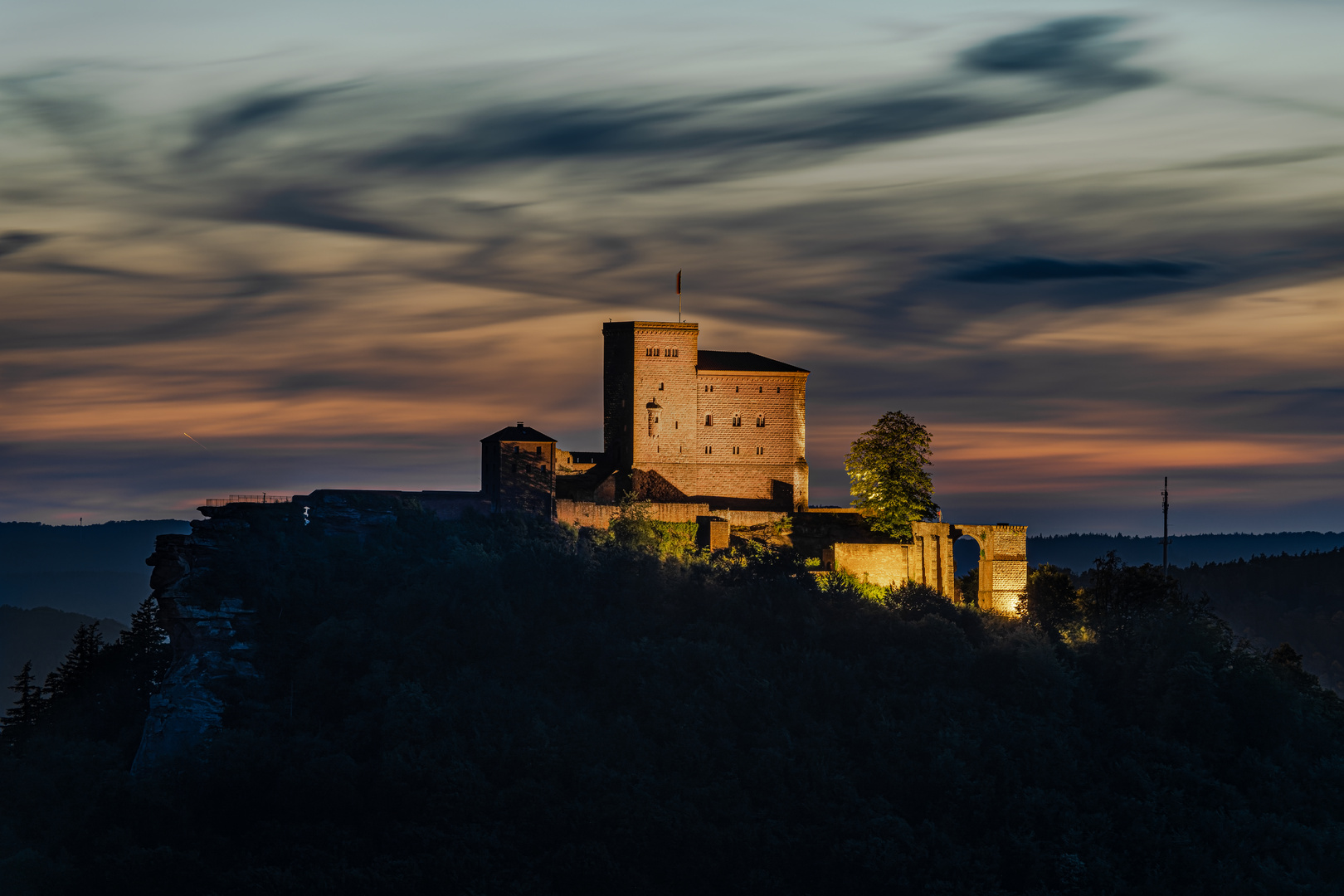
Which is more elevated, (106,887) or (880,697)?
(880,697)

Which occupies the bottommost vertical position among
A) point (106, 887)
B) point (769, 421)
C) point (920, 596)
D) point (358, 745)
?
point (106, 887)

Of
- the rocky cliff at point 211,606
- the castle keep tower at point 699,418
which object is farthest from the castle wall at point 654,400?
the rocky cliff at point 211,606

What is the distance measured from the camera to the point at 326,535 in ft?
217

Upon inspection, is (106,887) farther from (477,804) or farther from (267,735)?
(477,804)

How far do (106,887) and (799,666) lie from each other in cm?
2868

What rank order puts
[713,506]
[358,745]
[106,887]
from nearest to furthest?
[106,887] < [358,745] < [713,506]

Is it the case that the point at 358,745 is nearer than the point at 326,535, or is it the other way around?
the point at 358,745

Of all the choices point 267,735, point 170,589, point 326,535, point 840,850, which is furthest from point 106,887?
point 840,850

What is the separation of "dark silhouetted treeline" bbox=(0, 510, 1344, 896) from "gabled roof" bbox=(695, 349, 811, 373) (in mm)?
10084

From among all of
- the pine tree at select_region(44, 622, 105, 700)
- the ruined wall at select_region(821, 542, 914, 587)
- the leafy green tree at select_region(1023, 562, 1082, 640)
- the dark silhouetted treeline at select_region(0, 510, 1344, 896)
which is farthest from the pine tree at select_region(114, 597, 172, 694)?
the leafy green tree at select_region(1023, 562, 1082, 640)

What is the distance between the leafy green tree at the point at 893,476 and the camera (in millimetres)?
68500

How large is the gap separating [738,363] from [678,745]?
20779mm

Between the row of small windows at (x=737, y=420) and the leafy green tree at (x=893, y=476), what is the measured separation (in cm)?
468

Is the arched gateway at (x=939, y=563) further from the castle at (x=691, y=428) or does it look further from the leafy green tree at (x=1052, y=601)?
the castle at (x=691, y=428)
